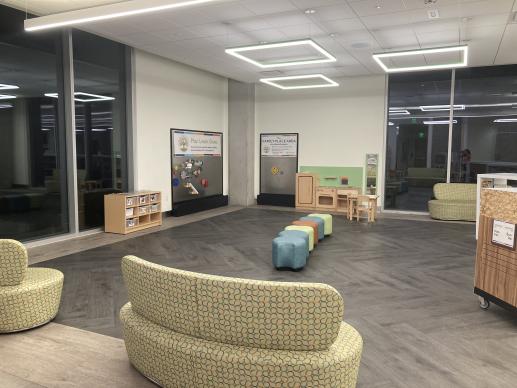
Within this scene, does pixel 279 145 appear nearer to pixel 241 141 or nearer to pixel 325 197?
pixel 241 141

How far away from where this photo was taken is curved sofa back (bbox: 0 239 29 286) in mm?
3146

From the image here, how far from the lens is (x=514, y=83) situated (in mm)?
9164

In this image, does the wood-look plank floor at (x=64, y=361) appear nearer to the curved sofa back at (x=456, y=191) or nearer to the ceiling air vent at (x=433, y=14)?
the ceiling air vent at (x=433, y=14)

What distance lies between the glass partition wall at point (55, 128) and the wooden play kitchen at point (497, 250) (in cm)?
609

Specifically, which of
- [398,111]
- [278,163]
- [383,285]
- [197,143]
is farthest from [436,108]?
[383,285]

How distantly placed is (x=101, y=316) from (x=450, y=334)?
2998 millimetres

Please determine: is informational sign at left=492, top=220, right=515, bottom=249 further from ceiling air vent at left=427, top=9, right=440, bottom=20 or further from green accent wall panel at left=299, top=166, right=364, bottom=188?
green accent wall panel at left=299, top=166, right=364, bottom=188

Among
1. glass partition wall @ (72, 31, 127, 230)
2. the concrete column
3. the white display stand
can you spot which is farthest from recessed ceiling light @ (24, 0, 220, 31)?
the concrete column

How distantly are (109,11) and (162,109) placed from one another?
4.34 metres

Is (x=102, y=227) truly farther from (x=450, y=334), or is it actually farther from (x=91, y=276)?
(x=450, y=334)

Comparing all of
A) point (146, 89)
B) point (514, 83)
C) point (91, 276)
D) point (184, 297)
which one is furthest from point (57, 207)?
point (514, 83)

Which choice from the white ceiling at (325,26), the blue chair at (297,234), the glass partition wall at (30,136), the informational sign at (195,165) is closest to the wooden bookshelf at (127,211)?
the glass partition wall at (30,136)

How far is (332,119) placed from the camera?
10734 millimetres

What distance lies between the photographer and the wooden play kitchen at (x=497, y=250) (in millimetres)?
3494
